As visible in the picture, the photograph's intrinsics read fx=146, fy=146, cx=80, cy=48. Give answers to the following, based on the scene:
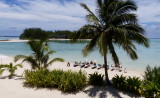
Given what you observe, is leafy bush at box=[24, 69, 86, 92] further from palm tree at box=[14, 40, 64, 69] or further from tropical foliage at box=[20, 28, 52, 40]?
tropical foliage at box=[20, 28, 52, 40]

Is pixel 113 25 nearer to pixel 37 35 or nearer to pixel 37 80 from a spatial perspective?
pixel 37 80

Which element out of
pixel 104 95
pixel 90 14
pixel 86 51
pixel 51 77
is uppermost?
pixel 90 14

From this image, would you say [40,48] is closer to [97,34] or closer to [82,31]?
[82,31]

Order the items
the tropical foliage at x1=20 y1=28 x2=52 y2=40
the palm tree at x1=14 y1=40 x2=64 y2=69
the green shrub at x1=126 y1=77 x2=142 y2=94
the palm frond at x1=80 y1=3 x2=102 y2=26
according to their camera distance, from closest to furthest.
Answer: the green shrub at x1=126 y1=77 x2=142 y2=94, the palm frond at x1=80 y1=3 x2=102 y2=26, the palm tree at x1=14 y1=40 x2=64 y2=69, the tropical foliage at x1=20 y1=28 x2=52 y2=40

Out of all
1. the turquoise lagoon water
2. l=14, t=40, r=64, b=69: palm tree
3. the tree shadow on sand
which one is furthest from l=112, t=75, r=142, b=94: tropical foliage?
l=14, t=40, r=64, b=69: palm tree

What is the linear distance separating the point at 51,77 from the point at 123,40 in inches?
185

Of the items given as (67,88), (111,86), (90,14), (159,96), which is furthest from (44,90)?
(159,96)

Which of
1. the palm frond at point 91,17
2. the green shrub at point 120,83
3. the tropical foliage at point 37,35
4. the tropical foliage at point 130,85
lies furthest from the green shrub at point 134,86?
the tropical foliage at point 37,35

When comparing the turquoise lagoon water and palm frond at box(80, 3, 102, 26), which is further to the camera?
the turquoise lagoon water

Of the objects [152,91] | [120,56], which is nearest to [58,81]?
[152,91]

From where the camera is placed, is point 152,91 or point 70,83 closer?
point 152,91

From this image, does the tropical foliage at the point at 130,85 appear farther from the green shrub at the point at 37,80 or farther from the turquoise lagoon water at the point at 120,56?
the green shrub at the point at 37,80

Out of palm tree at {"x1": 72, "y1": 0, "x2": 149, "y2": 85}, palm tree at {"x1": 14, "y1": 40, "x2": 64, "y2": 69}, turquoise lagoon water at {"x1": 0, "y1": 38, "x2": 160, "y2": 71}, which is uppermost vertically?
palm tree at {"x1": 72, "y1": 0, "x2": 149, "y2": 85}

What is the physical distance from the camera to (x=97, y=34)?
27.5ft
